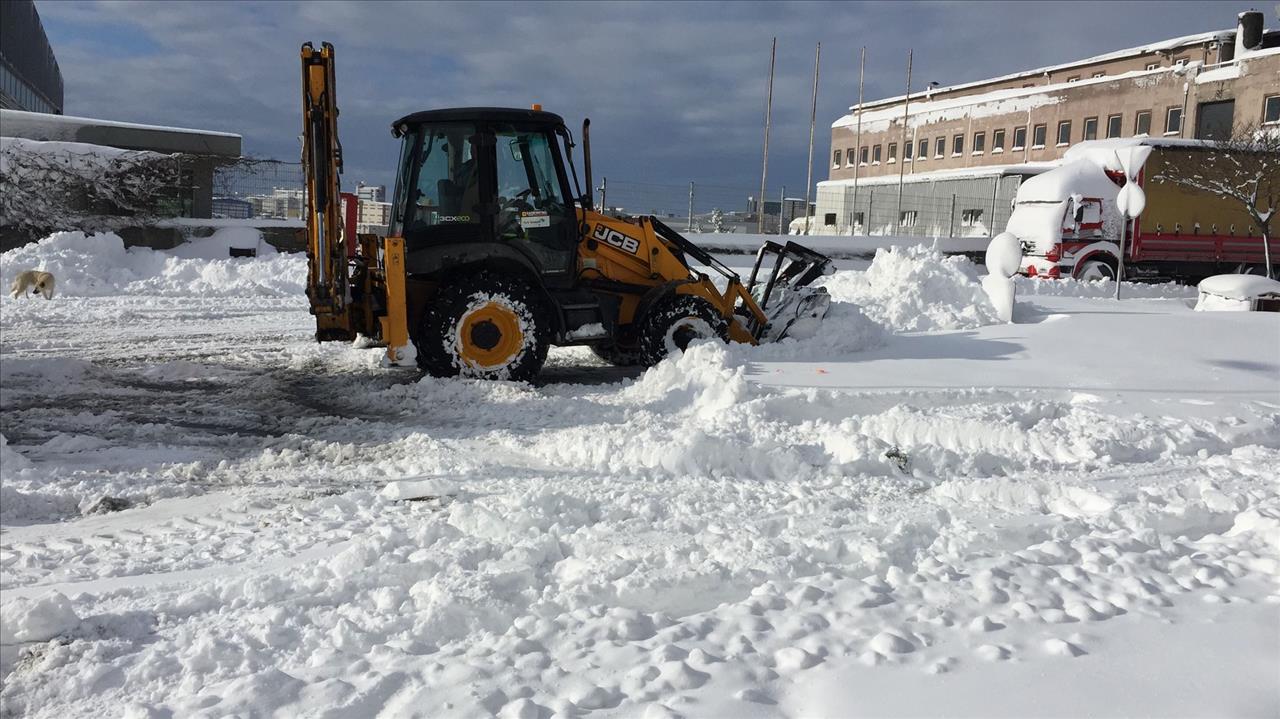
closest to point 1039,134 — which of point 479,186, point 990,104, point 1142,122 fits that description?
point 990,104

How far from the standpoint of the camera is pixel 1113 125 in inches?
1545

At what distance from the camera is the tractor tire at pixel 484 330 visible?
8219mm

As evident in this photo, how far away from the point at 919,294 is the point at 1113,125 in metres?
34.3

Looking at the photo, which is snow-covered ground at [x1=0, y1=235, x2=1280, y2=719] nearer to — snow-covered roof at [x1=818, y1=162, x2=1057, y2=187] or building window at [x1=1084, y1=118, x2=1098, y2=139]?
snow-covered roof at [x1=818, y1=162, x2=1057, y2=187]

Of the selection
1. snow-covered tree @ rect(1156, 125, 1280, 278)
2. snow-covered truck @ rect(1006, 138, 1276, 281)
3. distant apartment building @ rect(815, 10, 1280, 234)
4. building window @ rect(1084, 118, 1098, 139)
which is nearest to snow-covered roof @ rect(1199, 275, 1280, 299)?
snow-covered truck @ rect(1006, 138, 1276, 281)

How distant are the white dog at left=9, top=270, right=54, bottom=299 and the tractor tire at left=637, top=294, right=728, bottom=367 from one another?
425 inches

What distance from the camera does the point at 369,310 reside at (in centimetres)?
821

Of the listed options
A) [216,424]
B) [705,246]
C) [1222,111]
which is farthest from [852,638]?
[1222,111]

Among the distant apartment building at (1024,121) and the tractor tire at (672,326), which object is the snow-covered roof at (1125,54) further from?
the tractor tire at (672,326)

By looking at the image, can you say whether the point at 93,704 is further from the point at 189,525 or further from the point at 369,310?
the point at 369,310

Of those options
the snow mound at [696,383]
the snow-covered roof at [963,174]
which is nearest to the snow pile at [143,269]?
the snow mound at [696,383]

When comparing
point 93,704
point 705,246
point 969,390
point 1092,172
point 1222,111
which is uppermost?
point 1222,111

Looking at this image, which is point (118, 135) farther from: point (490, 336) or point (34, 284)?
point (490, 336)

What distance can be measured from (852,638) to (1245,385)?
619cm
